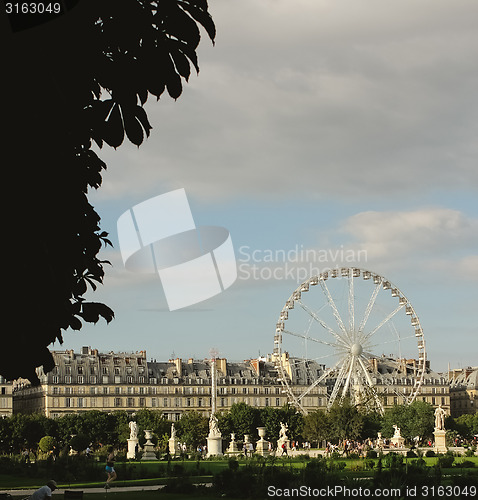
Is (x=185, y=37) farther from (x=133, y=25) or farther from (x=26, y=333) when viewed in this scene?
(x=26, y=333)

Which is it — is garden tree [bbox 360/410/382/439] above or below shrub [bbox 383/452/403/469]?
above

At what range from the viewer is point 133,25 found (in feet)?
25.3

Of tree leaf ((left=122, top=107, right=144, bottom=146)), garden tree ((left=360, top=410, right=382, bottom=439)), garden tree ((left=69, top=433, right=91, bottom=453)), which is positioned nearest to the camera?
tree leaf ((left=122, top=107, right=144, bottom=146))

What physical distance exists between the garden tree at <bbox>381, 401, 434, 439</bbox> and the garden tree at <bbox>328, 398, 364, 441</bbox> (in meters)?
13.8

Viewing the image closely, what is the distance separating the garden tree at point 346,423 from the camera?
6028cm

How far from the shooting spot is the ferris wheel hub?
7138cm

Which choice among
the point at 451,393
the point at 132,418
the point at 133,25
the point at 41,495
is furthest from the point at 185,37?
the point at 451,393

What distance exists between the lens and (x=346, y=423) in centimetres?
6050

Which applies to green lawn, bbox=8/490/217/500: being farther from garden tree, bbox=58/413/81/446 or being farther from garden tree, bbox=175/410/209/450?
garden tree, bbox=175/410/209/450

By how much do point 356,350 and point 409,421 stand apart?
929cm

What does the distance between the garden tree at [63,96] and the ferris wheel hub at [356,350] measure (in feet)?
211

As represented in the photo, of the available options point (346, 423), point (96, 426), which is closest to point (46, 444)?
point (96, 426)

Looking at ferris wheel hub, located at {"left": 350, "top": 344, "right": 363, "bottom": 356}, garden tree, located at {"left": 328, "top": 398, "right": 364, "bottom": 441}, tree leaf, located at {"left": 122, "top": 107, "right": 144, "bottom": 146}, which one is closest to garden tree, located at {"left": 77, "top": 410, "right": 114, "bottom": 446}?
ferris wheel hub, located at {"left": 350, "top": 344, "right": 363, "bottom": 356}

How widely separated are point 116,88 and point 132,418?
302ft
